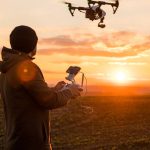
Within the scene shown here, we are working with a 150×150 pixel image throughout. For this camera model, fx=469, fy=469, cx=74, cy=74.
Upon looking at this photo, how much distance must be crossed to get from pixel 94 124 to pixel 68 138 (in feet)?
15.0

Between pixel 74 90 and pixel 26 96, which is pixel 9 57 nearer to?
pixel 26 96

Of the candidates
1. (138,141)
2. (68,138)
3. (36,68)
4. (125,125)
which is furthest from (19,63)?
(125,125)

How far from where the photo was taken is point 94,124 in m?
24.7

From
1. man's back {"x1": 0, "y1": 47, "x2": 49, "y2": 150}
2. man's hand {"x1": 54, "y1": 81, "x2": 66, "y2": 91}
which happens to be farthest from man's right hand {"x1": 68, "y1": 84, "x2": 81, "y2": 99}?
man's back {"x1": 0, "y1": 47, "x2": 49, "y2": 150}

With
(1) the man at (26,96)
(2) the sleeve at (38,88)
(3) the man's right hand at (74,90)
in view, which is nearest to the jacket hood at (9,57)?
(1) the man at (26,96)

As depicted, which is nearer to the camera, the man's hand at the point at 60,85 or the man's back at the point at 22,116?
the man's back at the point at 22,116

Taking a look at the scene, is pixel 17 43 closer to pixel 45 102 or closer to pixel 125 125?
pixel 45 102

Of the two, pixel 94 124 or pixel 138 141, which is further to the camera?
pixel 94 124

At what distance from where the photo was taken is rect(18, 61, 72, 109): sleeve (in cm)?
446

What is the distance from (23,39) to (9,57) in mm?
221

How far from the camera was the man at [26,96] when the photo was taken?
176 inches

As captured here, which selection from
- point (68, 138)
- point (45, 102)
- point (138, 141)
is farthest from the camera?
point (68, 138)

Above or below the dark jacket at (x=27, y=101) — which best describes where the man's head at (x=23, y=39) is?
above

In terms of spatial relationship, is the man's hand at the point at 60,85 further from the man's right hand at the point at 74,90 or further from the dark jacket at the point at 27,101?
the dark jacket at the point at 27,101
